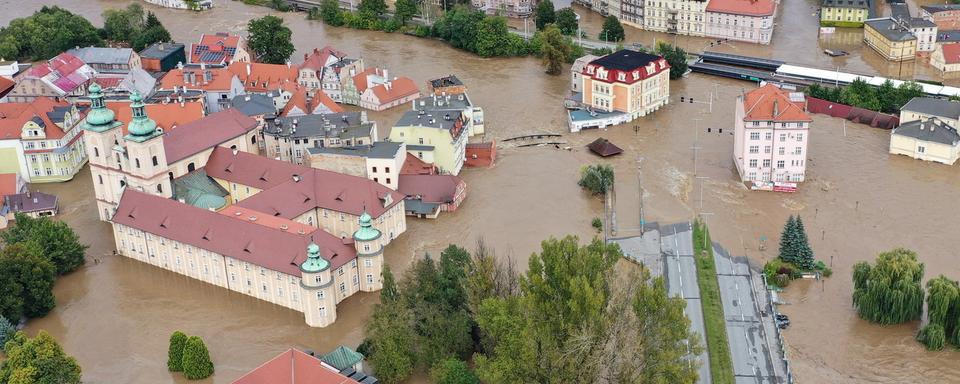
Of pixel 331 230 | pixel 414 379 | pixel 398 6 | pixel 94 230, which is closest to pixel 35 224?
pixel 94 230

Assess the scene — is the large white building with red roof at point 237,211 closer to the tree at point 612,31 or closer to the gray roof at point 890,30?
the tree at point 612,31

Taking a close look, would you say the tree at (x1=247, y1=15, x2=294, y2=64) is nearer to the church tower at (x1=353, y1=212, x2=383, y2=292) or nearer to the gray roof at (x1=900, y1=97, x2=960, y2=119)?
the church tower at (x1=353, y1=212, x2=383, y2=292)

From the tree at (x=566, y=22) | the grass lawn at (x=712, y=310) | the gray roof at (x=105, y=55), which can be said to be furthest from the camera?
the tree at (x=566, y=22)

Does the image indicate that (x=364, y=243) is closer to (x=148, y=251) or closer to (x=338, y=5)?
(x=148, y=251)

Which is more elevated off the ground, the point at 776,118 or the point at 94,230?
the point at 776,118

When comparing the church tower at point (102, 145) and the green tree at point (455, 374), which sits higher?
the church tower at point (102, 145)

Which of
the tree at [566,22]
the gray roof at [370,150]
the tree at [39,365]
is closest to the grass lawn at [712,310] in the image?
the gray roof at [370,150]

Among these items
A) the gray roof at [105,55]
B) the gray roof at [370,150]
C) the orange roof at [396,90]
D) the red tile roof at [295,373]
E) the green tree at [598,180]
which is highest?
the gray roof at [105,55]
